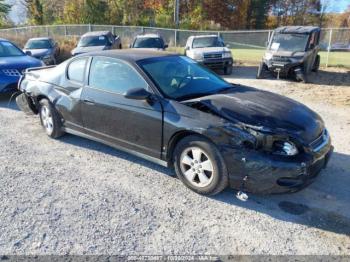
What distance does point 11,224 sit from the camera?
3.44 m

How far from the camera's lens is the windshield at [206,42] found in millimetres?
14727

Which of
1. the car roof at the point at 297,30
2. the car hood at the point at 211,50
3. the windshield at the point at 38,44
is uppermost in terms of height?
the car roof at the point at 297,30

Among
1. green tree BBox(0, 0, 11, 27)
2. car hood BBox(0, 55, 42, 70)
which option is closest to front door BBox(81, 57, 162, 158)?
car hood BBox(0, 55, 42, 70)

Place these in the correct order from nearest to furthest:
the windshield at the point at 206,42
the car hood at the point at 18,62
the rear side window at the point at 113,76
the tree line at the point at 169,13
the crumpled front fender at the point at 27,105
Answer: the rear side window at the point at 113,76, the crumpled front fender at the point at 27,105, the car hood at the point at 18,62, the windshield at the point at 206,42, the tree line at the point at 169,13

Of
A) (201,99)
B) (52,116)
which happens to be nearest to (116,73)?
(201,99)

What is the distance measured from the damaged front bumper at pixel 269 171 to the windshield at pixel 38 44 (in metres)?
15.5

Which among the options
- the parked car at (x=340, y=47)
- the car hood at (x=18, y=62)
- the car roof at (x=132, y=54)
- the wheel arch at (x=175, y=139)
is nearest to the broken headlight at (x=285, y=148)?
the wheel arch at (x=175, y=139)

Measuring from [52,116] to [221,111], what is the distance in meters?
3.19

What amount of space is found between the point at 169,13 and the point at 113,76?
37070 mm

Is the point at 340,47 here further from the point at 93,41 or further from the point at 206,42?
the point at 93,41

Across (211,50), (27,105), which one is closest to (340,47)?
(211,50)

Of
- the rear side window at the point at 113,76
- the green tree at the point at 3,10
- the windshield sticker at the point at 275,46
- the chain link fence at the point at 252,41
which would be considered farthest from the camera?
the green tree at the point at 3,10

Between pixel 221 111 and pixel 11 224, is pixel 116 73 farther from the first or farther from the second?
pixel 11 224

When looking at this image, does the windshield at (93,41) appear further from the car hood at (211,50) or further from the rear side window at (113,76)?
the rear side window at (113,76)
